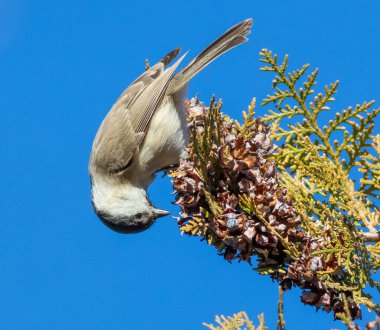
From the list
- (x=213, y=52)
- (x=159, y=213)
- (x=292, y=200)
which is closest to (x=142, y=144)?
(x=159, y=213)

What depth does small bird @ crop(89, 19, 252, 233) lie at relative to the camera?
4945 millimetres

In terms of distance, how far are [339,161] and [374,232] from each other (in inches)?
17.3

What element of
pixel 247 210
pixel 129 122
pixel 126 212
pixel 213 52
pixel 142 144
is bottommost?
pixel 247 210

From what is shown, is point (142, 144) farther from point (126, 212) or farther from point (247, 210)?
point (247, 210)

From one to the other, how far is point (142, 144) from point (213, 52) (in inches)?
39.0

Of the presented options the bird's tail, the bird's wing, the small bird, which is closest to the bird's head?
the small bird

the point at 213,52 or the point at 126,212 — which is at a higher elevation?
the point at 213,52

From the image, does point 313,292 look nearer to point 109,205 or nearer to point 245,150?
point 245,150

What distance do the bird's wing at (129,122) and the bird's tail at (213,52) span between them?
0.30 ft

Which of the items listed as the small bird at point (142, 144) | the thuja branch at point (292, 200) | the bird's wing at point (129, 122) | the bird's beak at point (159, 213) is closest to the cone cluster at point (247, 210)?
the thuja branch at point (292, 200)

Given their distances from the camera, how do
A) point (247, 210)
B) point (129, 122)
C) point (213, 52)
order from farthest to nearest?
point (129, 122)
point (213, 52)
point (247, 210)

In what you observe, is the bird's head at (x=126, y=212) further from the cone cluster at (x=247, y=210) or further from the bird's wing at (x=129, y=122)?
the cone cluster at (x=247, y=210)

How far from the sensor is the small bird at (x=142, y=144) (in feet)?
16.2

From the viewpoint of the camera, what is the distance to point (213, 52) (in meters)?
5.31
